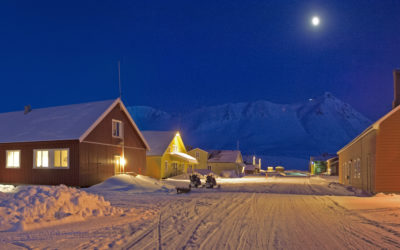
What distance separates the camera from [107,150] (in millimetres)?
27469

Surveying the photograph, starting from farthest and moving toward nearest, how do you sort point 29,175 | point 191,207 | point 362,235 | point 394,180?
point 29,175 → point 394,180 → point 191,207 → point 362,235

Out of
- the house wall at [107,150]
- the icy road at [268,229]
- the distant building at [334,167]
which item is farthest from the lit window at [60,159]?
the distant building at [334,167]

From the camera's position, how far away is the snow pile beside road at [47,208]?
931 centimetres

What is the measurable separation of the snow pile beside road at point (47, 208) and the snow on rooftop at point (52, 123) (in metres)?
12.8

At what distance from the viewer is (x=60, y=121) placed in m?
27.3

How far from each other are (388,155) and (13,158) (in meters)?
26.7

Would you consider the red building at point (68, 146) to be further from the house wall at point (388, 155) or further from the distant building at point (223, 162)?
the distant building at point (223, 162)

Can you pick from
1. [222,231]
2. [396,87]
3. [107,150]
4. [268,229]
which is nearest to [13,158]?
[107,150]

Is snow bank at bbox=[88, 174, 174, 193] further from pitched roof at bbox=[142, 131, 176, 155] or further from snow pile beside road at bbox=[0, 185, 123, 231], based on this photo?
pitched roof at bbox=[142, 131, 176, 155]

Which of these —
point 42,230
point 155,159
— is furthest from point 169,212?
point 155,159

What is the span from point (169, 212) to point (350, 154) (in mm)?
24564

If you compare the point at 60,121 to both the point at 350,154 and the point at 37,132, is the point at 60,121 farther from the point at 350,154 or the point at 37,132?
the point at 350,154

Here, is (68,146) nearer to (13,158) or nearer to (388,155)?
(13,158)

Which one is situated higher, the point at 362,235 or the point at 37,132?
the point at 37,132
